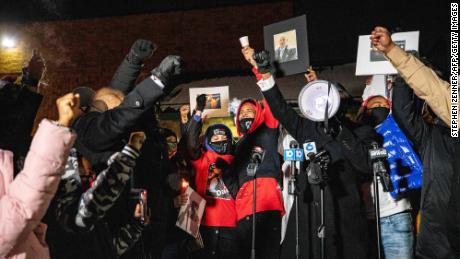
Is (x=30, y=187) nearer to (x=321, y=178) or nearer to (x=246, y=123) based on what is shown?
(x=321, y=178)

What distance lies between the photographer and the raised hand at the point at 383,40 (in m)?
3.46

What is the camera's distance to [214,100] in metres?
6.31

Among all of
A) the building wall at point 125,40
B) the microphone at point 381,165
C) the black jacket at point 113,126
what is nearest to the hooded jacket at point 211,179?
the microphone at point 381,165

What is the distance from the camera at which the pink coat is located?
6.88ft

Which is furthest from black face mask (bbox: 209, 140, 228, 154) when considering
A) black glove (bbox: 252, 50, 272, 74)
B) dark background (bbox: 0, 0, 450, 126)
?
dark background (bbox: 0, 0, 450, 126)

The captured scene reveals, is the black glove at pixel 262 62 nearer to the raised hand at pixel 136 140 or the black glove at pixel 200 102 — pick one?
the black glove at pixel 200 102

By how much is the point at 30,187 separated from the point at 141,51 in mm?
2085

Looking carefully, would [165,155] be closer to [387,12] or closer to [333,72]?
[333,72]

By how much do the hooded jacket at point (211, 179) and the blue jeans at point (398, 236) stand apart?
1.78 m

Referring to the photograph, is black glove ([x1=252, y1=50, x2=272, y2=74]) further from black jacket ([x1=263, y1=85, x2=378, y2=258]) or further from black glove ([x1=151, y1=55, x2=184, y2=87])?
black glove ([x1=151, y1=55, x2=184, y2=87])

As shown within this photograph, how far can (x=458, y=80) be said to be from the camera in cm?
348

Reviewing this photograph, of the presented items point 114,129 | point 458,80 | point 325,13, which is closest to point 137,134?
point 114,129

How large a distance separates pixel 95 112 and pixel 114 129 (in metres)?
0.50

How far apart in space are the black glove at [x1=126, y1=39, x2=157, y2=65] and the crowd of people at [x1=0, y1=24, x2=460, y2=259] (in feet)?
0.04
